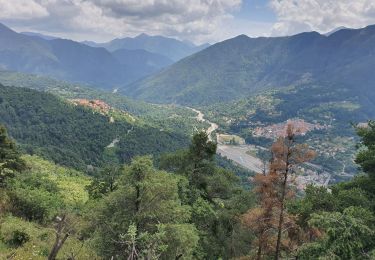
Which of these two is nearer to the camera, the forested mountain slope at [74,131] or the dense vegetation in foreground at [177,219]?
the dense vegetation in foreground at [177,219]

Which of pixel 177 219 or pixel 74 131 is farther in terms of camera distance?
pixel 74 131

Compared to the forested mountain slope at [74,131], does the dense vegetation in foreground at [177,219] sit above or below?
above

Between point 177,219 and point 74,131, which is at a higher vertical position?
point 177,219

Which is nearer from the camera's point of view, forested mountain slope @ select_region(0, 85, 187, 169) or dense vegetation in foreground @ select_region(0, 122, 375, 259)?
dense vegetation in foreground @ select_region(0, 122, 375, 259)

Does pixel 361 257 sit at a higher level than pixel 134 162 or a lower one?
lower

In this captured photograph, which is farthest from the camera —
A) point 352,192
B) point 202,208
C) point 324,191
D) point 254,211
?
point 202,208

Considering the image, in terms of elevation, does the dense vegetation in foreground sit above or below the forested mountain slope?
above

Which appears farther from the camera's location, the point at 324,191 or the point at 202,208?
the point at 202,208

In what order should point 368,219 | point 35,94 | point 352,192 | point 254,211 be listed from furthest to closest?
point 35,94 < point 352,192 < point 254,211 < point 368,219

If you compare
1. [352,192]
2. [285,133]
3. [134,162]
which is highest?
[285,133]

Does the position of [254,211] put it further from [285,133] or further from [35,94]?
[35,94]

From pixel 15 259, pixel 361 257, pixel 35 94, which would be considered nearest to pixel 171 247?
pixel 15 259
